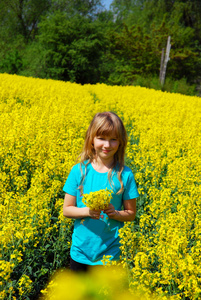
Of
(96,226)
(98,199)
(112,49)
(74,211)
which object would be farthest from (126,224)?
(112,49)

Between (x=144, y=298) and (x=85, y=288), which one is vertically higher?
(x=85, y=288)

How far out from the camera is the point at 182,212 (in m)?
3.01

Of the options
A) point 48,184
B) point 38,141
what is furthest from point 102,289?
point 38,141

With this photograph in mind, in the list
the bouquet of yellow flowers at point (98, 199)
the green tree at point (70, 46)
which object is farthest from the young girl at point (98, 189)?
the green tree at point (70, 46)

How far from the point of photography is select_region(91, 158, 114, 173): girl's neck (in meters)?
2.35

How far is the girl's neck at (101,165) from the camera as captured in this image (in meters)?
2.35

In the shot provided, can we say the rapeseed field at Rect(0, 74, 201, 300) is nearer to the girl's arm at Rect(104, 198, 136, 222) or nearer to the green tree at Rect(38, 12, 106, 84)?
the girl's arm at Rect(104, 198, 136, 222)

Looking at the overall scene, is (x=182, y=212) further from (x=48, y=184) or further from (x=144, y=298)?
(x=48, y=184)

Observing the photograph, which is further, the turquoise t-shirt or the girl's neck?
the girl's neck

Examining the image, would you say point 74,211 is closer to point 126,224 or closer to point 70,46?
point 126,224

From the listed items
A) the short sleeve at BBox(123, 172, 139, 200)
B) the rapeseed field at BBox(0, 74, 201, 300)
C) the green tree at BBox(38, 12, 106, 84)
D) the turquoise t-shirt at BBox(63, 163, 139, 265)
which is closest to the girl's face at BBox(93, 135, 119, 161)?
the turquoise t-shirt at BBox(63, 163, 139, 265)

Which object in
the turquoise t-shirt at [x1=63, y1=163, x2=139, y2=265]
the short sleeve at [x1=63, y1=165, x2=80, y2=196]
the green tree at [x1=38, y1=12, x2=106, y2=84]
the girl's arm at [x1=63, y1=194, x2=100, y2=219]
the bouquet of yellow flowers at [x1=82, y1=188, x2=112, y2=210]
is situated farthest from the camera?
the green tree at [x1=38, y1=12, x2=106, y2=84]

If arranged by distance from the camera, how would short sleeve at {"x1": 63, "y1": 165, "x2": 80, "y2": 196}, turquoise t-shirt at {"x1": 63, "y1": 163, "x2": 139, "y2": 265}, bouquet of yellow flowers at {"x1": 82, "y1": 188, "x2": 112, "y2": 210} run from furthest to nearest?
short sleeve at {"x1": 63, "y1": 165, "x2": 80, "y2": 196} < turquoise t-shirt at {"x1": 63, "y1": 163, "x2": 139, "y2": 265} < bouquet of yellow flowers at {"x1": 82, "y1": 188, "x2": 112, "y2": 210}

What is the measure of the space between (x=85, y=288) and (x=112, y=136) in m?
1.61
